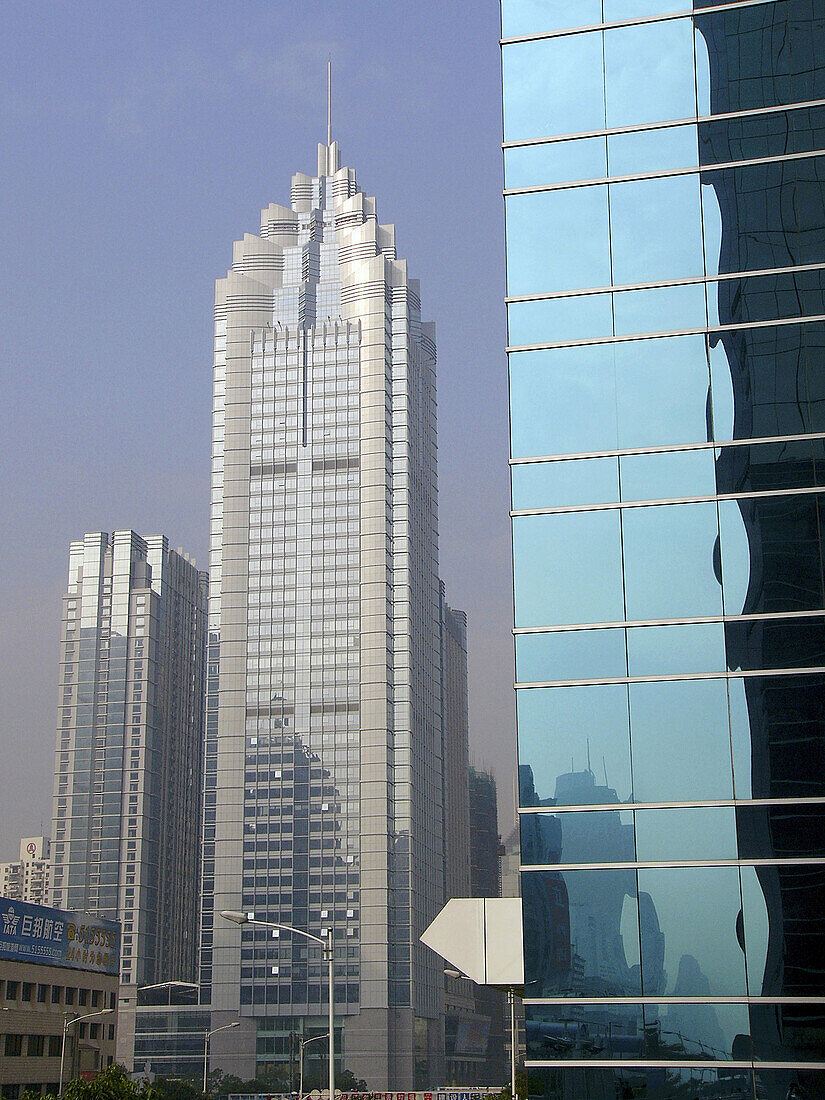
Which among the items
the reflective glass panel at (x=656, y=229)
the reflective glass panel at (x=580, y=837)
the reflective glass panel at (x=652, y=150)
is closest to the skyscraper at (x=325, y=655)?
the reflective glass panel at (x=580, y=837)

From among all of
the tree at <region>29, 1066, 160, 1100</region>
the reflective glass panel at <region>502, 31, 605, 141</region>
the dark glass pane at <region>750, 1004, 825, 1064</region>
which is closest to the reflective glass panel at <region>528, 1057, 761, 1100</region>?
the dark glass pane at <region>750, 1004, 825, 1064</region>

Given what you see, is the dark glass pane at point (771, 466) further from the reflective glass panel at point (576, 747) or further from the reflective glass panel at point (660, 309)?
the reflective glass panel at point (576, 747)

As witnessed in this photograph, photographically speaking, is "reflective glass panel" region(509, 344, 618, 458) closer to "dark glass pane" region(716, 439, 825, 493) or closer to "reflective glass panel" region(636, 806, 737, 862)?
"dark glass pane" region(716, 439, 825, 493)

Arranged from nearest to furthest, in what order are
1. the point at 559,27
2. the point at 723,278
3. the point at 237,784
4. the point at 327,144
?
1. the point at 723,278
2. the point at 559,27
3. the point at 237,784
4. the point at 327,144

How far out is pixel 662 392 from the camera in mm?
20859

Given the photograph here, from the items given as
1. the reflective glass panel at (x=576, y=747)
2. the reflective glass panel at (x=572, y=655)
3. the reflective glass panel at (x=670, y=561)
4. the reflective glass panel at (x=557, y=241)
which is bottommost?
the reflective glass panel at (x=576, y=747)

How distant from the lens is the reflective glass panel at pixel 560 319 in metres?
21.5

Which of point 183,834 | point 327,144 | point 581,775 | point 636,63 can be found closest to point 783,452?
point 581,775

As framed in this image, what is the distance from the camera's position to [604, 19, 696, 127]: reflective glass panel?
72.6 ft

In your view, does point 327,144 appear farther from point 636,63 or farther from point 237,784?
point 636,63

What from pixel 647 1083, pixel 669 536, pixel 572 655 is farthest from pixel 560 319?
pixel 647 1083

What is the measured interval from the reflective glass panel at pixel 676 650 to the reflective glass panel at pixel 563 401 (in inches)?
123

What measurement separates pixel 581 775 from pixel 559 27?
42.2ft

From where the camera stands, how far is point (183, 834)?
164125 millimetres
